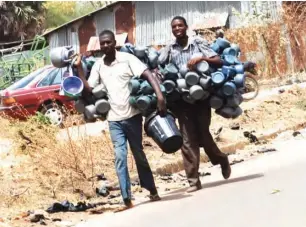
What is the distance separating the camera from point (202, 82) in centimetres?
781

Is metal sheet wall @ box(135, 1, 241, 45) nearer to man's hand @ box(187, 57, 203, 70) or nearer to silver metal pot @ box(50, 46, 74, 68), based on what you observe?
man's hand @ box(187, 57, 203, 70)

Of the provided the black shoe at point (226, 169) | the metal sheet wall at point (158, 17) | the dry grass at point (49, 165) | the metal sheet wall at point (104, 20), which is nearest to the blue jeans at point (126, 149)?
the black shoe at point (226, 169)

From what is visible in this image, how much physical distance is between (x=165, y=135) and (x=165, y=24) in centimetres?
2450

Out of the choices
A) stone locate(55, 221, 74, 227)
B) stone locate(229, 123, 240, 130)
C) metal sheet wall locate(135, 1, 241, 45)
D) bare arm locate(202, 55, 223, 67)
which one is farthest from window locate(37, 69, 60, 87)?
metal sheet wall locate(135, 1, 241, 45)

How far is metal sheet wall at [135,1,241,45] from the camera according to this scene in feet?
101

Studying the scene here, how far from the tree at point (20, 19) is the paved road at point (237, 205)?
32.5 meters

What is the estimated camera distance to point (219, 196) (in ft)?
24.3

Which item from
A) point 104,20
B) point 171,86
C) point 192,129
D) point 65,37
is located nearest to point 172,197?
point 192,129

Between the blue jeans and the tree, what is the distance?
32684mm

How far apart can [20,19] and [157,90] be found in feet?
113

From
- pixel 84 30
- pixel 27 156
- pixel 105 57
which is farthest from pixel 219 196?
pixel 84 30

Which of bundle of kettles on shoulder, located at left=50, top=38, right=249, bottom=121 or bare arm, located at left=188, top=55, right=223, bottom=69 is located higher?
bare arm, located at left=188, top=55, right=223, bottom=69

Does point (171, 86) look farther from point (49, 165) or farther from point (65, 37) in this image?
point (65, 37)

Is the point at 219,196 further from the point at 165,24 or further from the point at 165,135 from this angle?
the point at 165,24
